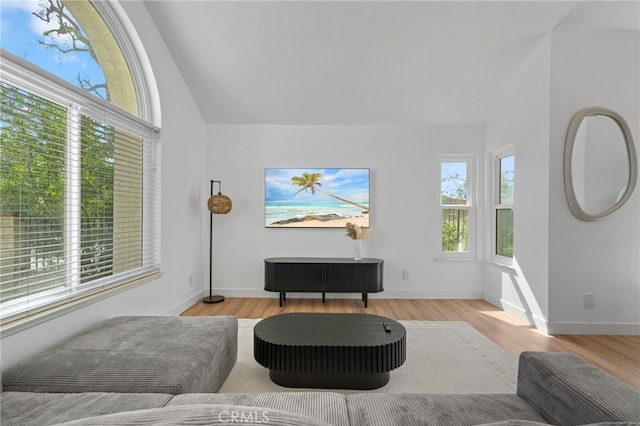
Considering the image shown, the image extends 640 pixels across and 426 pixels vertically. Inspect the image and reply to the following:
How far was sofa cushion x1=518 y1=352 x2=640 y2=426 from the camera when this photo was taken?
1007mm

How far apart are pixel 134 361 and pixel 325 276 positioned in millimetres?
2647

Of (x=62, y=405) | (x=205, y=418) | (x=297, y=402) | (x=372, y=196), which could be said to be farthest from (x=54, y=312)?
(x=372, y=196)

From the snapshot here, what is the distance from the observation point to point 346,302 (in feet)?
14.0

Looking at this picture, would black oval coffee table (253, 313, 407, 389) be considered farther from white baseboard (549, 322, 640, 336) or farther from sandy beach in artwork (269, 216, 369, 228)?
sandy beach in artwork (269, 216, 369, 228)

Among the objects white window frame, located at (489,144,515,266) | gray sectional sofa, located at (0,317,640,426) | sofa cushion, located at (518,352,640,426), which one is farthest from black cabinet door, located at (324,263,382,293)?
sofa cushion, located at (518,352,640,426)

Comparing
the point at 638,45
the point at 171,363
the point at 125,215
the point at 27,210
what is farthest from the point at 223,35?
the point at 638,45

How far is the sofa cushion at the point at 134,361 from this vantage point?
1.45 m

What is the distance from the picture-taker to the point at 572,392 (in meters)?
1.11

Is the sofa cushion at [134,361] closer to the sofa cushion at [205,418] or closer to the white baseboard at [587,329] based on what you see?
the sofa cushion at [205,418]

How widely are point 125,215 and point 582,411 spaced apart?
10.4 ft

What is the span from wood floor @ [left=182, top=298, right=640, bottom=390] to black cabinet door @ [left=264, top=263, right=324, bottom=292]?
262 millimetres

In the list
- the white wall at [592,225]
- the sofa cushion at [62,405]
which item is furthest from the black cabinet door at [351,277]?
the sofa cushion at [62,405]

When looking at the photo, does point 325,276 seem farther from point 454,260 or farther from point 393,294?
point 454,260

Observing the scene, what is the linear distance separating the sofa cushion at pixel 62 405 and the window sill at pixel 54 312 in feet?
1.51
